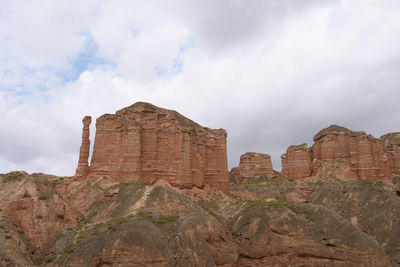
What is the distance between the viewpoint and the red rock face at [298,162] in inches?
3049

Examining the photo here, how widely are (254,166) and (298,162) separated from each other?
442 inches

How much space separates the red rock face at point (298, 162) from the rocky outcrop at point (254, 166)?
500 centimetres

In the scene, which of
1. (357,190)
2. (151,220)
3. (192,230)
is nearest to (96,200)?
(151,220)

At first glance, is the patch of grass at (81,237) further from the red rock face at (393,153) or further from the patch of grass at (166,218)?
the red rock face at (393,153)

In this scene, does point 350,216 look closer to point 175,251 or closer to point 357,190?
point 357,190

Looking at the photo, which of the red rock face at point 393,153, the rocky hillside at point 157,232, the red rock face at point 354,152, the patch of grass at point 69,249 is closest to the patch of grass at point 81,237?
the rocky hillside at point 157,232

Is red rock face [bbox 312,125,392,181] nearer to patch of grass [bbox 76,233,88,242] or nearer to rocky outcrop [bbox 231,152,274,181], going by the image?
rocky outcrop [bbox 231,152,274,181]

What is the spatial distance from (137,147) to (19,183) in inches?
605

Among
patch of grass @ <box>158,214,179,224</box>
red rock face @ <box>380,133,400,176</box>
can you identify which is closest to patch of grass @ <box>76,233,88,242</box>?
patch of grass @ <box>158,214,179,224</box>

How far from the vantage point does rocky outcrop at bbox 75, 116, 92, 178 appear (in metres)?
42.8

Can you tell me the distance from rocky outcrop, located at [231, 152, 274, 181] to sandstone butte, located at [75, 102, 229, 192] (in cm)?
3666

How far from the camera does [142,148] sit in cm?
4403

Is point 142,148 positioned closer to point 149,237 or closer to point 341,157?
point 149,237

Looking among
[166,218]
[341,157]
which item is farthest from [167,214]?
[341,157]
